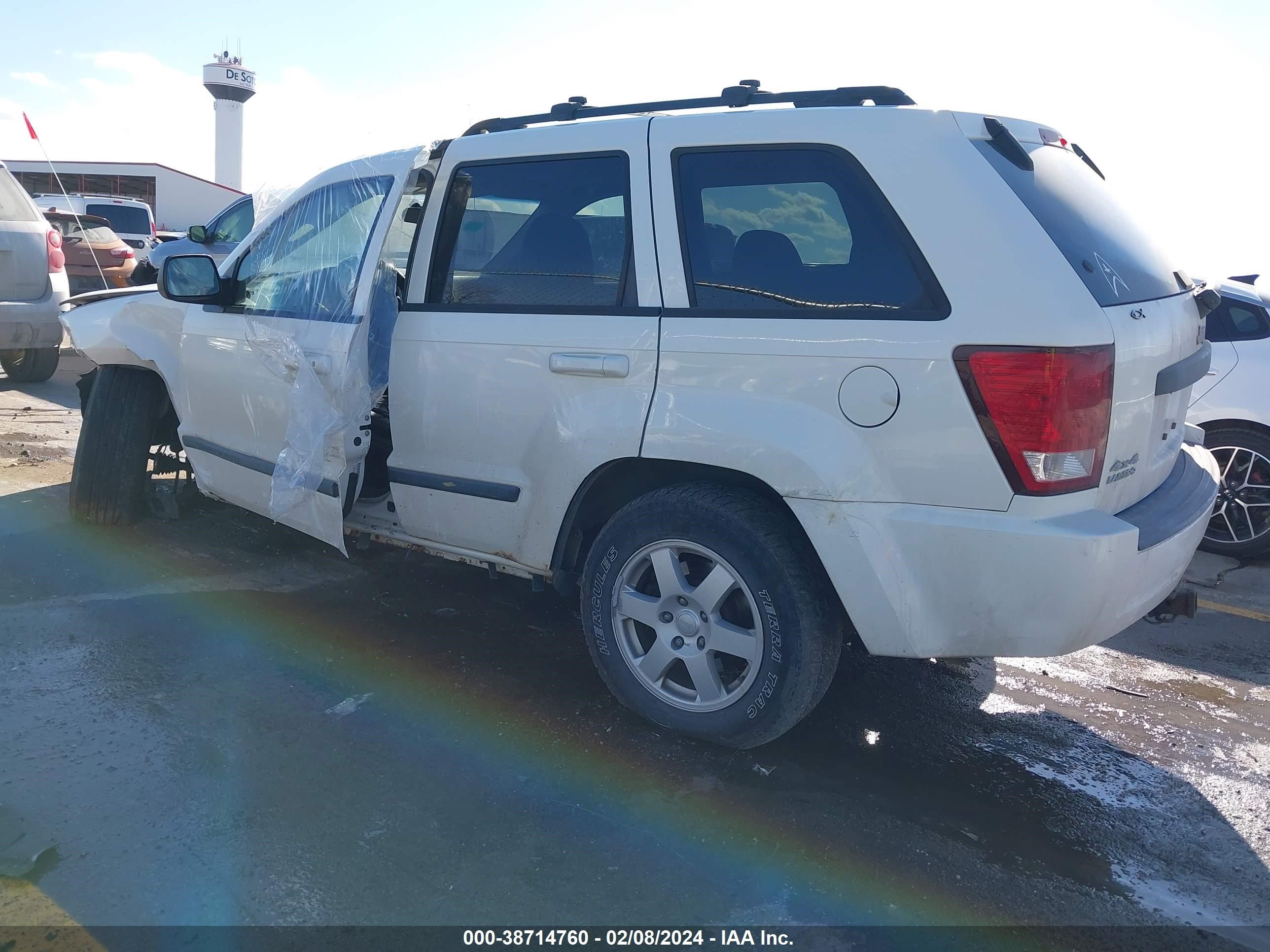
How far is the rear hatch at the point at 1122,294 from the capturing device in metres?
2.91

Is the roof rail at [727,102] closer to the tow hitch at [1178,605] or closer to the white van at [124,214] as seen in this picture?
the tow hitch at [1178,605]

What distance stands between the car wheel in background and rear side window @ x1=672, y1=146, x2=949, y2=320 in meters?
3.80

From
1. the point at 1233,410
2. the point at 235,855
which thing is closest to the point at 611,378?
the point at 235,855

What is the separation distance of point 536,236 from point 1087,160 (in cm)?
202

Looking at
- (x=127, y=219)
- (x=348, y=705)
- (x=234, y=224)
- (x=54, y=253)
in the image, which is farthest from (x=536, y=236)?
(x=127, y=219)

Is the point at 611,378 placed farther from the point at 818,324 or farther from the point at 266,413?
the point at 266,413

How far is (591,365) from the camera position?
3.40 m

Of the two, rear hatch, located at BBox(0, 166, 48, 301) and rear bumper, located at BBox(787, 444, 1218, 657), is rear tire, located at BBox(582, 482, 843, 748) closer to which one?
rear bumper, located at BBox(787, 444, 1218, 657)

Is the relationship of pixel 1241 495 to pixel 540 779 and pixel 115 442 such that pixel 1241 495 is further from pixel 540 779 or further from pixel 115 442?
pixel 115 442

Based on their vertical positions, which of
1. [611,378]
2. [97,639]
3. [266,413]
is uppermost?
[611,378]

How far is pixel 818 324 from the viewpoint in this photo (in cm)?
303

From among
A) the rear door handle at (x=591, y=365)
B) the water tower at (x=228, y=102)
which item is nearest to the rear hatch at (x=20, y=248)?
the rear door handle at (x=591, y=365)

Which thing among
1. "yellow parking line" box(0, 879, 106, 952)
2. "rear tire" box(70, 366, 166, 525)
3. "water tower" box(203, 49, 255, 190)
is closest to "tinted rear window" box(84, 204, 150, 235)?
"rear tire" box(70, 366, 166, 525)

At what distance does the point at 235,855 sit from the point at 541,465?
5.00 ft
